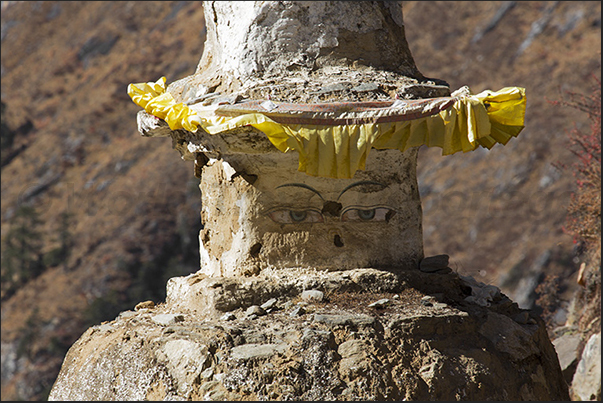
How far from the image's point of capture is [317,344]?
3.57 metres

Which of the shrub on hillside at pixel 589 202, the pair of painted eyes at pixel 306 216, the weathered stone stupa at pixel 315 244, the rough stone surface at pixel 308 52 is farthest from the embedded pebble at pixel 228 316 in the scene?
the shrub on hillside at pixel 589 202

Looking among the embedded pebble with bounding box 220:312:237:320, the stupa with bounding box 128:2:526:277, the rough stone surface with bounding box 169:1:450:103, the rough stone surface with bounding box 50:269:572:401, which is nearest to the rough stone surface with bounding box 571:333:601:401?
the rough stone surface with bounding box 50:269:572:401

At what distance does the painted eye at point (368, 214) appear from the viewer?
417 cm

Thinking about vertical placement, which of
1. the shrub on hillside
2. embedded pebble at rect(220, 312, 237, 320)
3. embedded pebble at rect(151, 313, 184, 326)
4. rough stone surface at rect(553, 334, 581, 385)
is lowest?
rough stone surface at rect(553, 334, 581, 385)

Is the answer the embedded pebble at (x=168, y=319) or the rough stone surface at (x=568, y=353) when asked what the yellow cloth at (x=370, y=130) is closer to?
the embedded pebble at (x=168, y=319)

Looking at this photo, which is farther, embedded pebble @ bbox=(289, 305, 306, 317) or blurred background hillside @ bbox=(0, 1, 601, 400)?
blurred background hillside @ bbox=(0, 1, 601, 400)

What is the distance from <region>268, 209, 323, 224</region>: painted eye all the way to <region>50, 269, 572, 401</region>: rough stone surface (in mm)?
283

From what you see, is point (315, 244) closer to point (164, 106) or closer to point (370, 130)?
point (370, 130)

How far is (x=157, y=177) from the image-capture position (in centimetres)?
2598

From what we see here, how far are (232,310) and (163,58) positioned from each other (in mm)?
28489

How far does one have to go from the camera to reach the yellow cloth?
370cm

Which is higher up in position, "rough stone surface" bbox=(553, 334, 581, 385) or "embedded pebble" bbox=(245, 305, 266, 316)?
"embedded pebble" bbox=(245, 305, 266, 316)

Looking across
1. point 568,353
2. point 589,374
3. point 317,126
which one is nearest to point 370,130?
point 317,126

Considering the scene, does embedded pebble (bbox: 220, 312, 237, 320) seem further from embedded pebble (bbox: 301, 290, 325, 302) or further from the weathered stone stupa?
embedded pebble (bbox: 301, 290, 325, 302)
